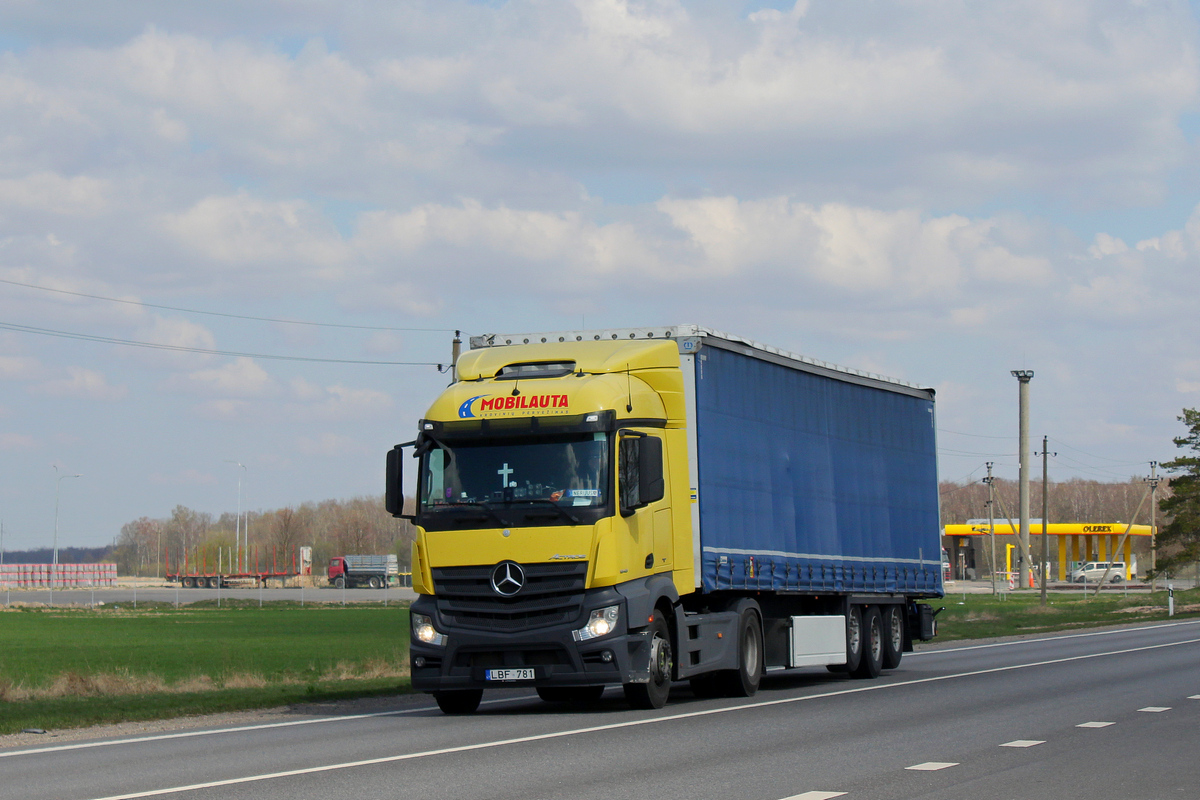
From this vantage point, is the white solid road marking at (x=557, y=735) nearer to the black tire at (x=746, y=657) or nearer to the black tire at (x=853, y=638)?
the black tire at (x=746, y=657)

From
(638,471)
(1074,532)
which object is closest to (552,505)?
(638,471)

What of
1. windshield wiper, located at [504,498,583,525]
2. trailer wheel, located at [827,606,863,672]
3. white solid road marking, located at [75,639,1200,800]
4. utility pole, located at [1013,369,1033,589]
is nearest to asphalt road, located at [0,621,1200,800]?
white solid road marking, located at [75,639,1200,800]

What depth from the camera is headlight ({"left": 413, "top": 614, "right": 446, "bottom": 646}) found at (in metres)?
15.9

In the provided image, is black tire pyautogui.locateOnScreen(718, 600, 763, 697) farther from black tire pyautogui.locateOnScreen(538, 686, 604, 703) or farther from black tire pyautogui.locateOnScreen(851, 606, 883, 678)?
black tire pyautogui.locateOnScreen(851, 606, 883, 678)

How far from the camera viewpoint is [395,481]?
622 inches

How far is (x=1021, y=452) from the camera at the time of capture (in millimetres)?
114312

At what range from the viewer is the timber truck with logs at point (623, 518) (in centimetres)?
1550

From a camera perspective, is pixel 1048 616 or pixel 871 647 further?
pixel 1048 616

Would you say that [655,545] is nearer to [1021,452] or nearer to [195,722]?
[195,722]

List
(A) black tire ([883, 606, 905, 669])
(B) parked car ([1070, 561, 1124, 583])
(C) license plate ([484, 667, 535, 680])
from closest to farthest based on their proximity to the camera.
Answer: (C) license plate ([484, 667, 535, 680]), (A) black tire ([883, 606, 905, 669]), (B) parked car ([1070, 561, 1124, 583])

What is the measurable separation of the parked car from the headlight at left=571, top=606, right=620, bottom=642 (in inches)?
4332

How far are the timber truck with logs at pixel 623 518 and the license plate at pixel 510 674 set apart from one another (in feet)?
0.08

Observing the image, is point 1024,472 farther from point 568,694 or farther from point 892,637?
point 568,694

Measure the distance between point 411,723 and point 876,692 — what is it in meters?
6.83
